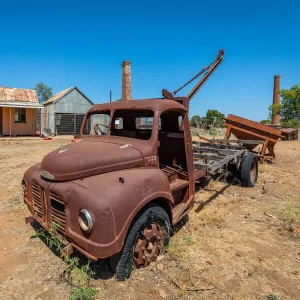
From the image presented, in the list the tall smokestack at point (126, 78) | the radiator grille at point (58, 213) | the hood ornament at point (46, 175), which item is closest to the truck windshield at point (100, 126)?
the hood ornament at point (46, 175)

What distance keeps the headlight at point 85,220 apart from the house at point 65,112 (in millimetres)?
22550

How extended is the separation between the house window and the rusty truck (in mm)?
19043

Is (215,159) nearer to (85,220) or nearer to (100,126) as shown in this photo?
(100,126)

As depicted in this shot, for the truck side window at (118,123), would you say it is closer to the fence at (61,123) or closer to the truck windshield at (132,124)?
the truck windshield at (132,124)

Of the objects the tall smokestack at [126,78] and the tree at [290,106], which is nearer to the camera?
the tall smokestack at [126,78]

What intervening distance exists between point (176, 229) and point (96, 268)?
1.55 m

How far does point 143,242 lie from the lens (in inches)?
114

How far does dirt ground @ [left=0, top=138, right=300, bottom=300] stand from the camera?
8.74 ft

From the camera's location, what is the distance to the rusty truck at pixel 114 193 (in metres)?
2.41

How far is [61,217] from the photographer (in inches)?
107

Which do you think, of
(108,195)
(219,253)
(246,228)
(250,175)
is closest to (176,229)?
(219,253)

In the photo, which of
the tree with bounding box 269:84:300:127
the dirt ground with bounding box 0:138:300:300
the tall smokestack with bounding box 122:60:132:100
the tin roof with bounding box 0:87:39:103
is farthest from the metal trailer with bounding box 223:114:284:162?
the tree with bounding box 269:84:300:127

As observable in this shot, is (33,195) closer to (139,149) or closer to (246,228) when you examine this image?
(139,149)

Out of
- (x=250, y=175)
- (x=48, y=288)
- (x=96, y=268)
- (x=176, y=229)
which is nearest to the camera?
(x=48, y=288)
